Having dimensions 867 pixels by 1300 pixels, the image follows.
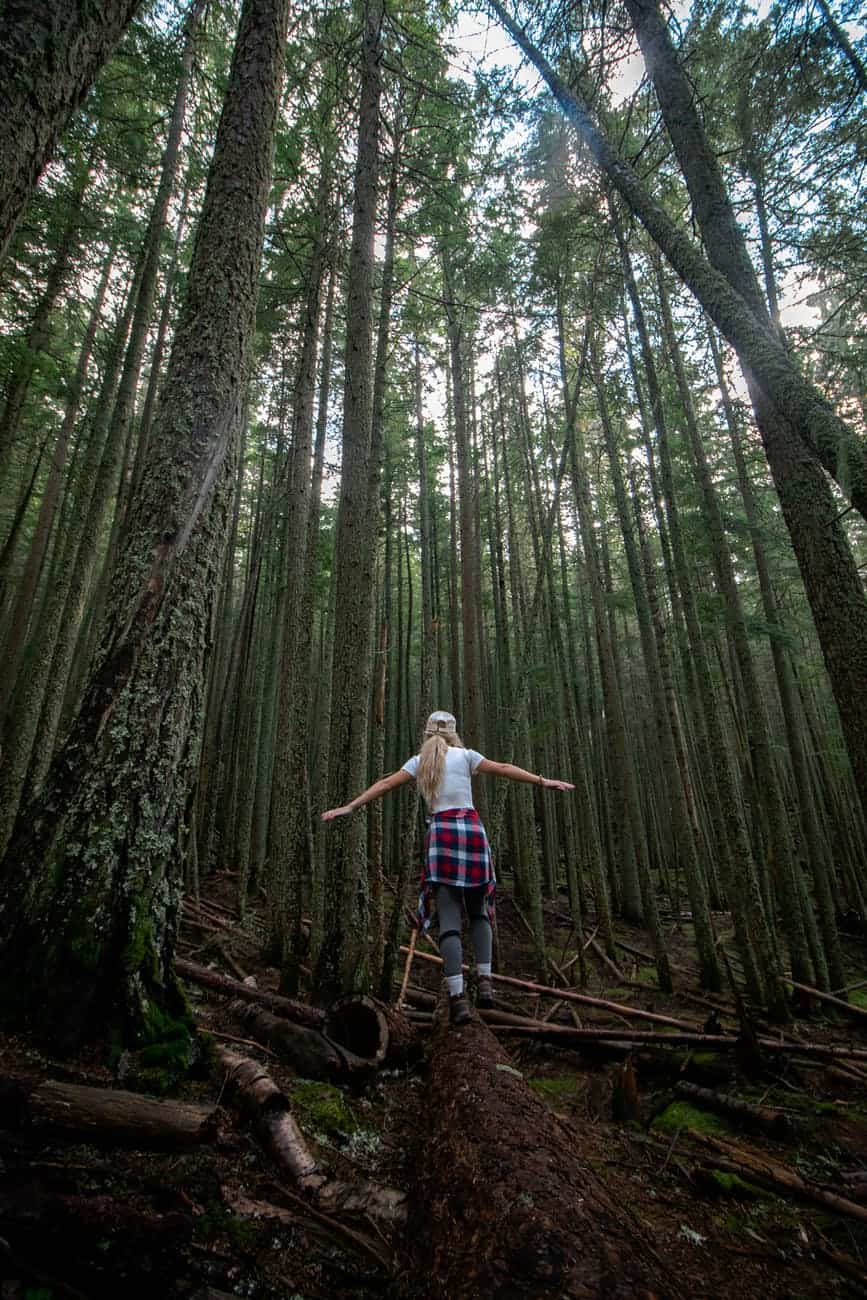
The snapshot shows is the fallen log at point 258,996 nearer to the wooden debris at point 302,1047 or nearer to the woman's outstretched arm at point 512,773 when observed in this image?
the wooden debris at point 302,1047

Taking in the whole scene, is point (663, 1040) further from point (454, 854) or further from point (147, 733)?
point (147, 733)

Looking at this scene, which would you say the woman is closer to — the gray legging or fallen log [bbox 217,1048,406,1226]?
the gray legging

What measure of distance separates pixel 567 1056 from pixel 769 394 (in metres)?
5.09

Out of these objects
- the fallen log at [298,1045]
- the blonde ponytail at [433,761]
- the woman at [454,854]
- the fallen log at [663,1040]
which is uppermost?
the blonde ponytail at [433,761]

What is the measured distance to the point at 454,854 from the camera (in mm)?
3660

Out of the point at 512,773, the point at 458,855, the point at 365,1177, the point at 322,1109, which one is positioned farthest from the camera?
the point at 512,773

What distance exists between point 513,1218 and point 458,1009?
1.90 meters

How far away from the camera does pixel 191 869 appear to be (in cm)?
783

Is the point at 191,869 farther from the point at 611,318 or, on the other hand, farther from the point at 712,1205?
the point at 611,318

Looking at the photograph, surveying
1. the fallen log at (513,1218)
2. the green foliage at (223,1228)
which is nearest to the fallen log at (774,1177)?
the fallen log at (513,1218)

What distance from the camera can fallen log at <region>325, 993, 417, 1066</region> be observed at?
3.34 m

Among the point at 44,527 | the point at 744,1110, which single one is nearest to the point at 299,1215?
the point at 744,1110

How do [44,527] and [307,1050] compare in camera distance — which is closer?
[307,1050]

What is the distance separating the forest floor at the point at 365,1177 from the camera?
1163 mm
